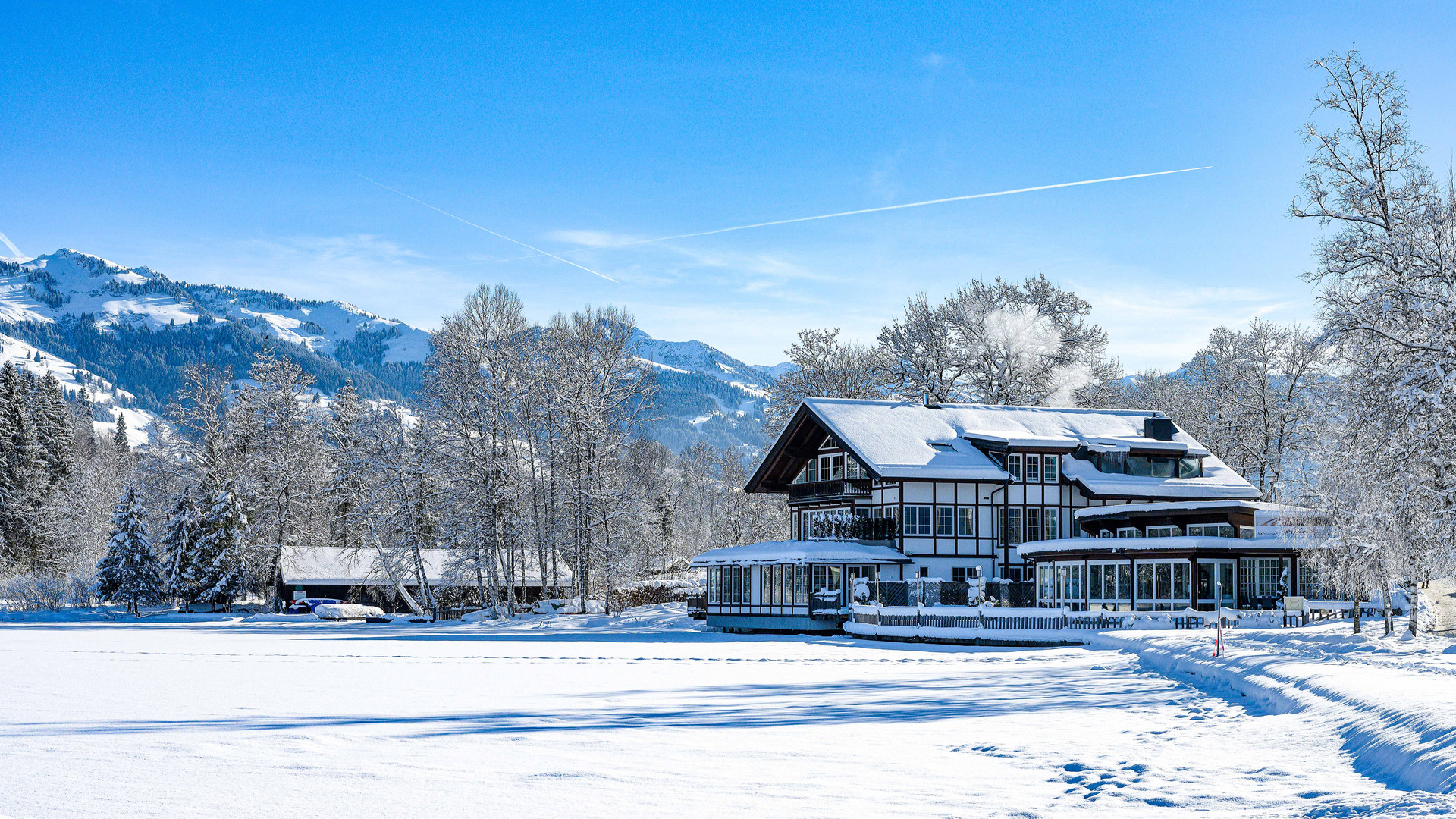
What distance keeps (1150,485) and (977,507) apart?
740cm

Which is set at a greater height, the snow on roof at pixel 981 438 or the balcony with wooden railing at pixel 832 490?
the snow on roof at pixel 981 438

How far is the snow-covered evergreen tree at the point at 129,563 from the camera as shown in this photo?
5984 cm

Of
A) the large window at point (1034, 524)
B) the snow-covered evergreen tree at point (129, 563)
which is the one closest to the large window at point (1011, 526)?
the large window at point (1034, 524)

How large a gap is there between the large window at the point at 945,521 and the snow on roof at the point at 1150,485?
17.5 ft

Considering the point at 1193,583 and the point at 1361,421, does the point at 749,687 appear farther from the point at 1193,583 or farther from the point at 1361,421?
the point at 1193,583

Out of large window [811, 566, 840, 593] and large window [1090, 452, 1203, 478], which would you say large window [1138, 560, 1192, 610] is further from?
large window [811, 566, 840, 593]

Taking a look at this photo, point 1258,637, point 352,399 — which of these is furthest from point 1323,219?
point 352,399

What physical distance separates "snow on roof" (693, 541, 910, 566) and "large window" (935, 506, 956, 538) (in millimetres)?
2067

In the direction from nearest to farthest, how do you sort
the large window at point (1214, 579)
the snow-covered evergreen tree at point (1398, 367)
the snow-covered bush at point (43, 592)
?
the snow-covered evergreen tree at point (1398, 367)
the large window at point (1214, 579)
the snow-covered bush at point (43, 592)

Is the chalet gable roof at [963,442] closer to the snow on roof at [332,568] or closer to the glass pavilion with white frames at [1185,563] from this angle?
the glass pavilion with white frames at [1185,563]

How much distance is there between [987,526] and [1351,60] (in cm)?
2366

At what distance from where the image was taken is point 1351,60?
28922 mm

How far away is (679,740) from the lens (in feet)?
44.0

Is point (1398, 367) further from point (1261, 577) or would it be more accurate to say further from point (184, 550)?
point (184, 550)
